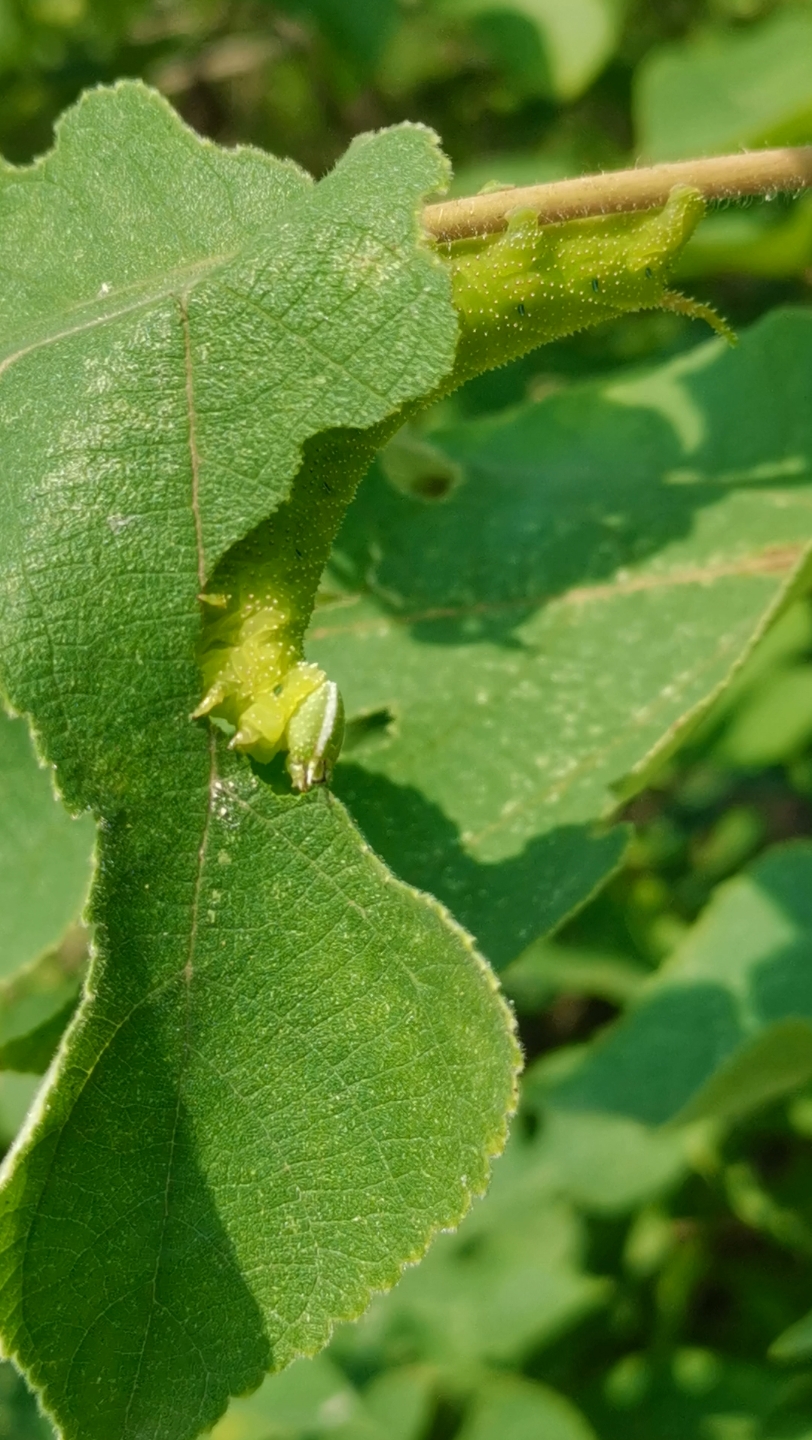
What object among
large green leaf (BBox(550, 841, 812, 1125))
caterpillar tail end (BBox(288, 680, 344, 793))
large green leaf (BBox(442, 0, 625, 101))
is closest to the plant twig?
caterpillar tail end (BBox(288, 680, 344, 793))

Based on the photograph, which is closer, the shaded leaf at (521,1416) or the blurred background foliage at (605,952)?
the blurred background foliage at (605,952)

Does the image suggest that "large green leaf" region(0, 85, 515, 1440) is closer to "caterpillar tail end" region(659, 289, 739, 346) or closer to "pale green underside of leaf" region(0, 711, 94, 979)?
"caterpillar tail end" region(659, 289, 739, 346)

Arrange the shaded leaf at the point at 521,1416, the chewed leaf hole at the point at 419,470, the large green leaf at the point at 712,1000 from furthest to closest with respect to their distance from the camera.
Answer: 1. the shaded leaf at the point at 521,1416
2. the large green leaf at the point at 712,1000
3. the chewed leaf hole at the point at 419,470

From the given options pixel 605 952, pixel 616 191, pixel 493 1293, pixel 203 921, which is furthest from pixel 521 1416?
pixel 616 191

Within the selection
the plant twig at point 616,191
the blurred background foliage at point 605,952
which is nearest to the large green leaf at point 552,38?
the blurred background foliage at point 605,952

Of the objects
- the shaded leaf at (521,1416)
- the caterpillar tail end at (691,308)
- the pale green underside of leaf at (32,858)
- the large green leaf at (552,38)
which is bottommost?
the shaded leaf at (521,1416)

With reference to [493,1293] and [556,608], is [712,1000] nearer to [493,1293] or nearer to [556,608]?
[556,608]

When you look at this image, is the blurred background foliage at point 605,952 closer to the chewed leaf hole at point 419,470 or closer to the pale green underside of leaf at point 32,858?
the pale green underside of leaf at point 32,858
